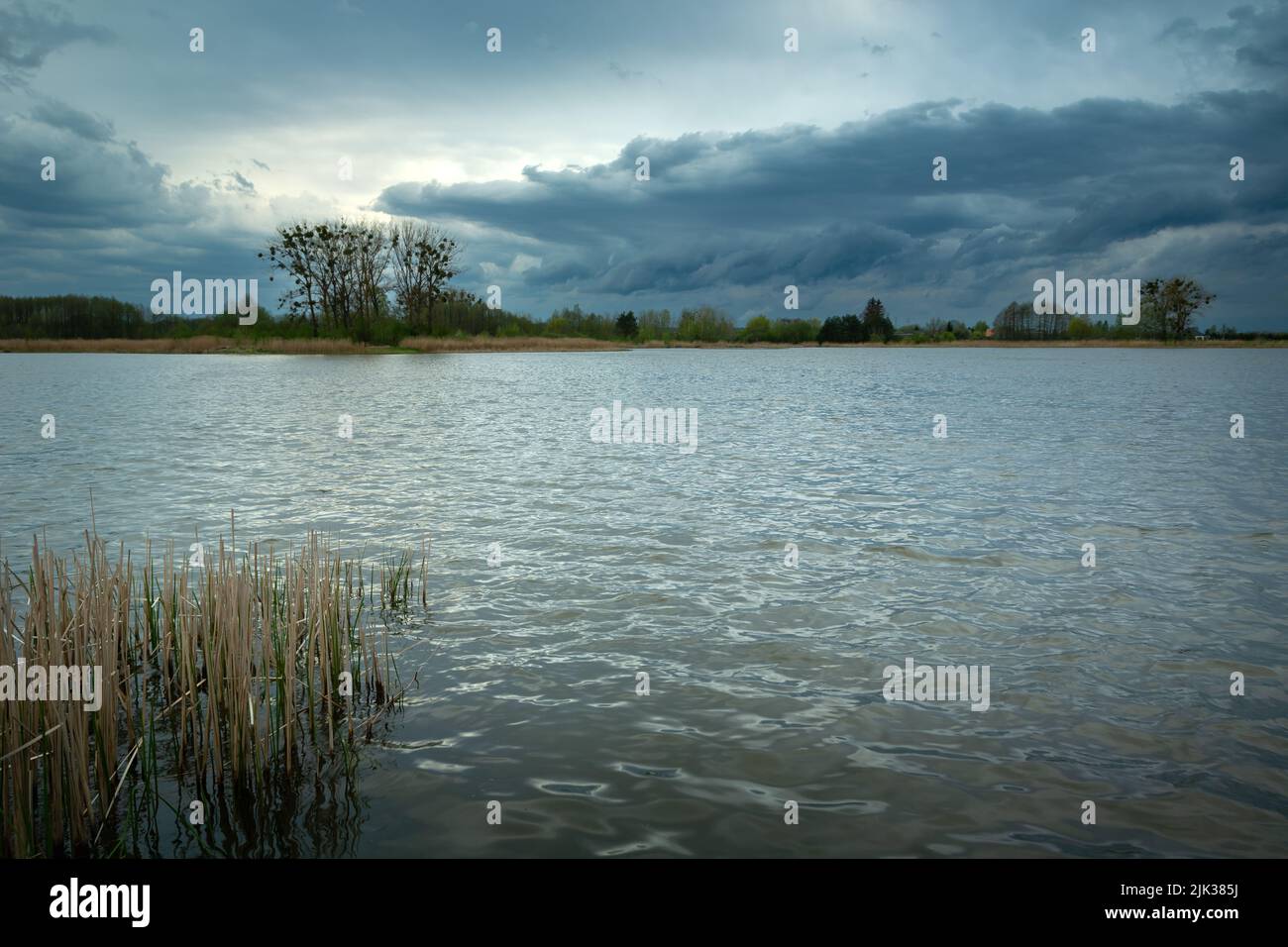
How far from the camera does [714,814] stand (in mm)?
5520

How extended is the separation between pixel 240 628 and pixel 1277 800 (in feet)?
24.3

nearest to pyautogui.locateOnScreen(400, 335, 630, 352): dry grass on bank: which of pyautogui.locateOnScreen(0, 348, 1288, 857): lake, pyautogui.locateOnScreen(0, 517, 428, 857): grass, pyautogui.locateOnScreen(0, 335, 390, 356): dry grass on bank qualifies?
pyautogui.locateOnScreen(0, 335, 390, 356): dry grass on bank

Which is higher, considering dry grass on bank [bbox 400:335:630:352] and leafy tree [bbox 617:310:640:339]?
leafy tree [bbox 617:310:640:339]

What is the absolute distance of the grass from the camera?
5.15 m

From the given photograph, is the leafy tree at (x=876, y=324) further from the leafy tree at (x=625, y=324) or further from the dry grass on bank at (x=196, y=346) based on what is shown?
the dry grass on bank at (x=196, y=346)

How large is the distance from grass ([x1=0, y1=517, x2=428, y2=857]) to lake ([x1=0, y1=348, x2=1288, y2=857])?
54 cm

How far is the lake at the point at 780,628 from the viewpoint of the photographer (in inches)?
218

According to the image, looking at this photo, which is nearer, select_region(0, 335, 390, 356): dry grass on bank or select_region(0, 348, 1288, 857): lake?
select_region(0, 348, 1288, 857): lake

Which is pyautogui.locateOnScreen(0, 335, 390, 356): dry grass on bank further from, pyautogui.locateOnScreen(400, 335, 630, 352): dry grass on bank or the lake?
the lake
